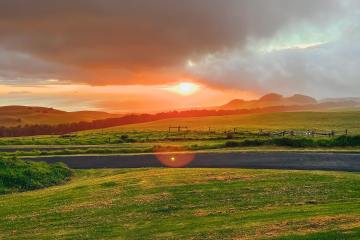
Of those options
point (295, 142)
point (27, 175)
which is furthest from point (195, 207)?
point (295, 142)

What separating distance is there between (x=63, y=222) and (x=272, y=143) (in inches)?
1332

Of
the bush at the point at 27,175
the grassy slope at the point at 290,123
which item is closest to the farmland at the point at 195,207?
the bush at the point at 27,175

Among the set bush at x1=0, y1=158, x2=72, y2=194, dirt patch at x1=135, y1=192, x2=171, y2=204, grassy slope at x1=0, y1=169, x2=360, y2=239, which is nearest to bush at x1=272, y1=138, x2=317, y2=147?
grassy slope at x1=0, y1=169, x2=360, y2=239

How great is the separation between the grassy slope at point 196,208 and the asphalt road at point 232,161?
514 centimetres

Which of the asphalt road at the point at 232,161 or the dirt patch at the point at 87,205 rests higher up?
the asphalt road at the point at 232,161

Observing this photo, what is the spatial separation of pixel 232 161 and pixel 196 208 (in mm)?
17520

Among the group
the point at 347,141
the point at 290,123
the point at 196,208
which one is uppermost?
the point at 290,123

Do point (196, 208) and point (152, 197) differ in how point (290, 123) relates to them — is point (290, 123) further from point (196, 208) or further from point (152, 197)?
point (196, 208)

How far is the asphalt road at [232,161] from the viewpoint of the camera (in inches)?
1255

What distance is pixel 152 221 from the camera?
56.7 ft

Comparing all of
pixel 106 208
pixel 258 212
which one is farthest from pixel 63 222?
pixel 258 212

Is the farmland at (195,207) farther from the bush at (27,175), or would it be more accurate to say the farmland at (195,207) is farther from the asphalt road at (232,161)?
the asphalt road at (232,161)

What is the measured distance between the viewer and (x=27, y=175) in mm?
30188

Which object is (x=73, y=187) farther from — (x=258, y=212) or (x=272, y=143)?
(x=272, y=143)
